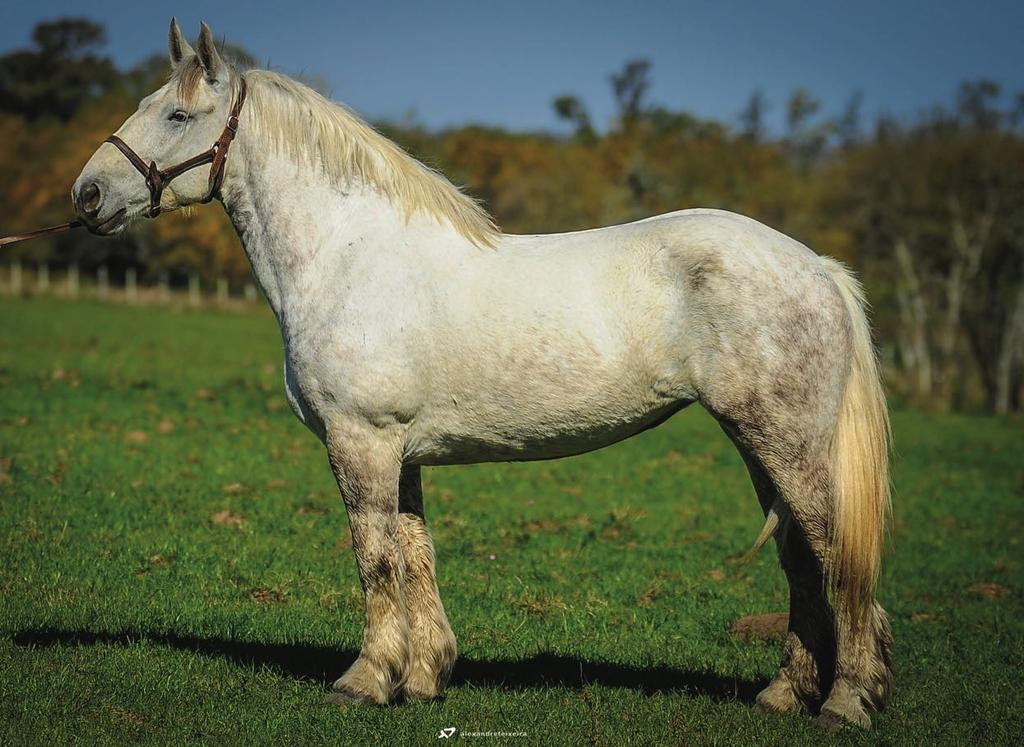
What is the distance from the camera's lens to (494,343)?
4.60m

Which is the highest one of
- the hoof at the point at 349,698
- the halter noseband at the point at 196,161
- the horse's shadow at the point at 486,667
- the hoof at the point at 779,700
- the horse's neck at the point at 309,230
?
the halter noseband at the point at 196,161

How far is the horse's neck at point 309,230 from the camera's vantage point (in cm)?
485

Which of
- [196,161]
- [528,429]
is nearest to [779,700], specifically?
[528,429]

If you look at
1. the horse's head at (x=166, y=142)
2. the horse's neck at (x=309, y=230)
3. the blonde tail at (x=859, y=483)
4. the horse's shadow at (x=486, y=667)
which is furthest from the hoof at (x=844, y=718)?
the horse's head at (x=166, y=142)

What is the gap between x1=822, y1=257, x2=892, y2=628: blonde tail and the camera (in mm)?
4441

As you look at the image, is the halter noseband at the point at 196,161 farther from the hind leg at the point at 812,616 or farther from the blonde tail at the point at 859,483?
the blonde tail at the point at 859,483

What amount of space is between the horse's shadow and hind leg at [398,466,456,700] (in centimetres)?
28

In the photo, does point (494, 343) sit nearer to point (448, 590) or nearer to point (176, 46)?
point (176, 46)

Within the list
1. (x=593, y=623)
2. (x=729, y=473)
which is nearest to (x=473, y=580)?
(x=593, y=623)

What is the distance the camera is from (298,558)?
7.34m

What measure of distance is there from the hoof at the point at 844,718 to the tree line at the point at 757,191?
3346 mm

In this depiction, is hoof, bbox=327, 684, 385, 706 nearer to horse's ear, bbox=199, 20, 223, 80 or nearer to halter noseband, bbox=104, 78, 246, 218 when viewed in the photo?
halter noseband, bbox=104, 78, 246, 218

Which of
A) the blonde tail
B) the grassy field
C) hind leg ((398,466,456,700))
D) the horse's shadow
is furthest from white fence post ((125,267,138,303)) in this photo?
the blonde tail

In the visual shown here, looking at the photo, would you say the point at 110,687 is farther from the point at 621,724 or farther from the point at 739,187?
the point at 739,187
